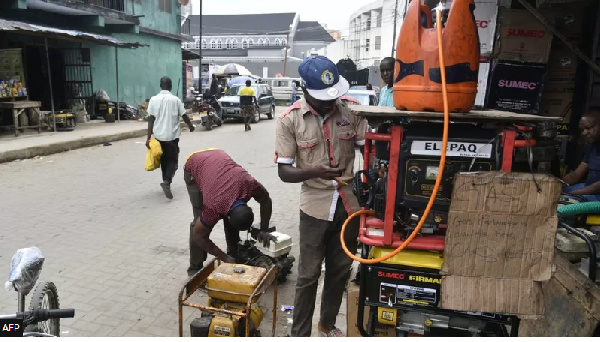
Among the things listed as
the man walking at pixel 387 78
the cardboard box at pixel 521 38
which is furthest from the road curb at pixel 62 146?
the cardboard box at pixel 521 38

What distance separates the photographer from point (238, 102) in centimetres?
1869

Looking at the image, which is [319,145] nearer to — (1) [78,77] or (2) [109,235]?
(2) [109,235]

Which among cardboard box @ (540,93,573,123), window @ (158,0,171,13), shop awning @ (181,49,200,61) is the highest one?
window @ (158,0,171,13)

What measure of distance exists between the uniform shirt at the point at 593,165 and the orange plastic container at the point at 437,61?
243 cm

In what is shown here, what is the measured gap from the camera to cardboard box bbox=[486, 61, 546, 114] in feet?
14.7

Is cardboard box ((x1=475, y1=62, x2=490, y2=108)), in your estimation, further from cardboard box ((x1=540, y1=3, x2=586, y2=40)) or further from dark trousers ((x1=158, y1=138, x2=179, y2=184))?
dark trousers ((x1=158, y1=138, x2=179, y2=184))

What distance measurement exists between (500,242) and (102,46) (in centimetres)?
1727

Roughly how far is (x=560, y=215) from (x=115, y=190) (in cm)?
660

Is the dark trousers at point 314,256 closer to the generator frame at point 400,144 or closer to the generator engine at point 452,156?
the generator frame at point 400,144

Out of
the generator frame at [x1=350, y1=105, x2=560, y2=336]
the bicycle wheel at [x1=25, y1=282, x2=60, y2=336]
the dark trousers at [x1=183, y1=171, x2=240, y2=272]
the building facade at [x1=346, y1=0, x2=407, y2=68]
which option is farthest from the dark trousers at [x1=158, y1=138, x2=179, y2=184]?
the building facade at [x1=346, y1=0, x2=407, y2=68]

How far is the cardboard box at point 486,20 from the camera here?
4328mm

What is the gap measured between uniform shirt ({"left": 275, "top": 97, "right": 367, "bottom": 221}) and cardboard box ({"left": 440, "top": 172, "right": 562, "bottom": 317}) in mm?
1041

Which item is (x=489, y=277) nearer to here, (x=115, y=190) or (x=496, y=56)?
(x=496, y=56)

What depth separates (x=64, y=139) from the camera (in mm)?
11312
